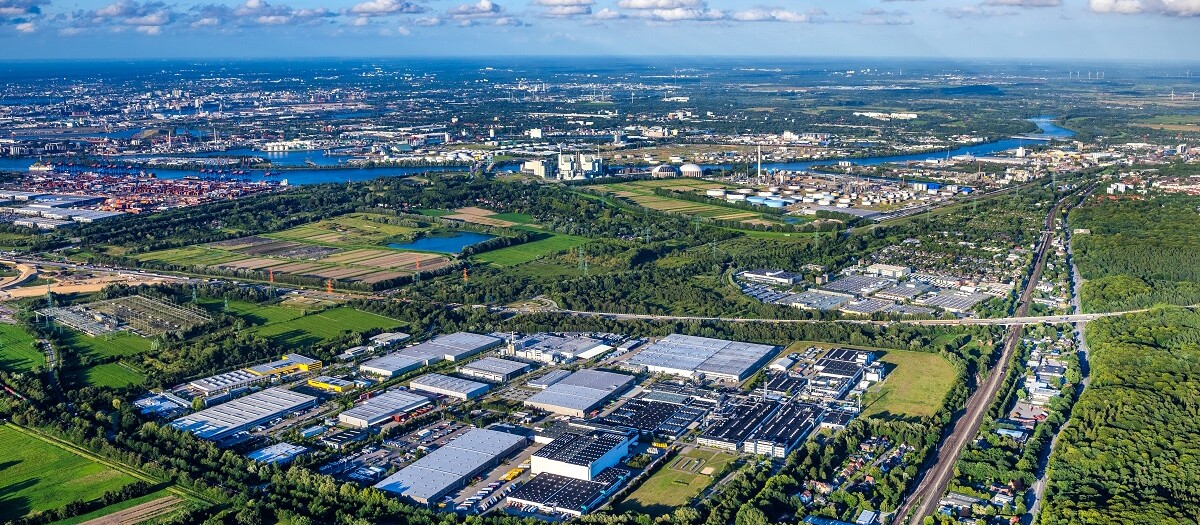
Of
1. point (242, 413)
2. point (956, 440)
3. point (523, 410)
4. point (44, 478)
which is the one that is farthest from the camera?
point (523, 410)

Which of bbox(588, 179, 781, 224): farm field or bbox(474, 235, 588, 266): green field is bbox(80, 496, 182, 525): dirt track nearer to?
bbox(474, 235, 588, 266): green field

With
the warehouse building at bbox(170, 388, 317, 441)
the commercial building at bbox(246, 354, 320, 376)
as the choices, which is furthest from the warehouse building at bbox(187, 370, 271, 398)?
the warehouse building at bbox(170, 388, 317, 441)

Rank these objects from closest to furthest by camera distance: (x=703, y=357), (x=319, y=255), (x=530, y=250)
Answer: (x=703, y=357), (x=319, y=255), (x=530, y=250)

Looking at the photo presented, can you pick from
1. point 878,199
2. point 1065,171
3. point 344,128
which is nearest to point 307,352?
point 878,199

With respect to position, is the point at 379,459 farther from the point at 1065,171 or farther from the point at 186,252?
the point at 1065,171

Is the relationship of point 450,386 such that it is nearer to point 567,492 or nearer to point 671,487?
point 567,492

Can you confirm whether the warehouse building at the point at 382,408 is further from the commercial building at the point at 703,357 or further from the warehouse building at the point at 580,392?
the commercial building at the point at 703,357

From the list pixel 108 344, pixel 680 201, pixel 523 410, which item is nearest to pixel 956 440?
pixel 523 410
